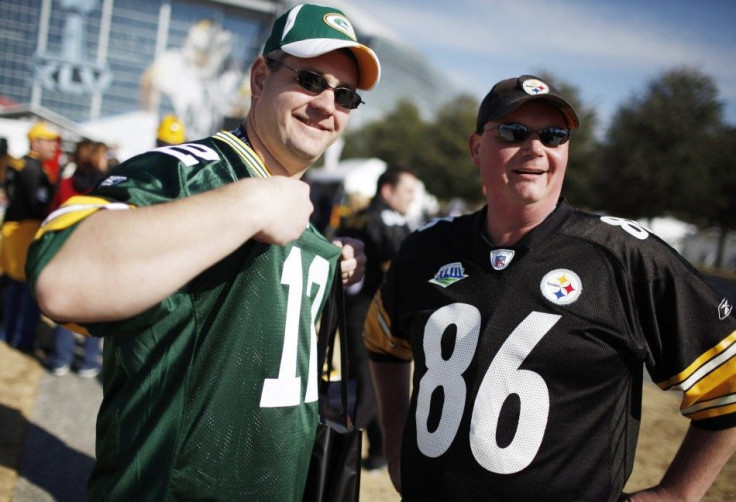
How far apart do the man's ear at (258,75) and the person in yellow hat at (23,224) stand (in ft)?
17.7

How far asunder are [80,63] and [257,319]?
67440mm

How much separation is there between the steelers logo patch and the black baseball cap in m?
0.62

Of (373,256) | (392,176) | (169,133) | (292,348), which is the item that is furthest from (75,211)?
(169,133)

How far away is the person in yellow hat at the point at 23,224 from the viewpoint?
610cm

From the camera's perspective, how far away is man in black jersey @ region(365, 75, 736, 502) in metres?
1.77

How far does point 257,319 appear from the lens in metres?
1.43

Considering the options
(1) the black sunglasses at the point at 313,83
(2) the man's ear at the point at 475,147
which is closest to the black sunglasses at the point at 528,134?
(2) the man's ear at the point at 475,147

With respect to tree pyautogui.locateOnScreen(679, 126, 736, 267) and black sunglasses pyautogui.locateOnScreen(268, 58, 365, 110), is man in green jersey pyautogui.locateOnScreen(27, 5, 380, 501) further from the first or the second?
tree pyautogui.locateOnScreen(679, 126, 736, 267)

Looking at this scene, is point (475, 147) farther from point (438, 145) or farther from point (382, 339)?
point (438, 145)

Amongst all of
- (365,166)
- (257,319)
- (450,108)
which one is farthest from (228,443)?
(450,108)

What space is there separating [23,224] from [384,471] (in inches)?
192

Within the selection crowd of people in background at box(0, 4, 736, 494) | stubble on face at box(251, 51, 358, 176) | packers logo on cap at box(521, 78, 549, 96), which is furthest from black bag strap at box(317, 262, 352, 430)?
packers logo on cap at box(521, 78, 549, 96)

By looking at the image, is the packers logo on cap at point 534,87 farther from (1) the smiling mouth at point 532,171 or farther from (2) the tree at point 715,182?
(2) the tree at point 715,182

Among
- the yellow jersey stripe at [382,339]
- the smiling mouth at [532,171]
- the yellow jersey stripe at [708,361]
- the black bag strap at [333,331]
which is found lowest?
the yellow jersey stripe at [382,339]
